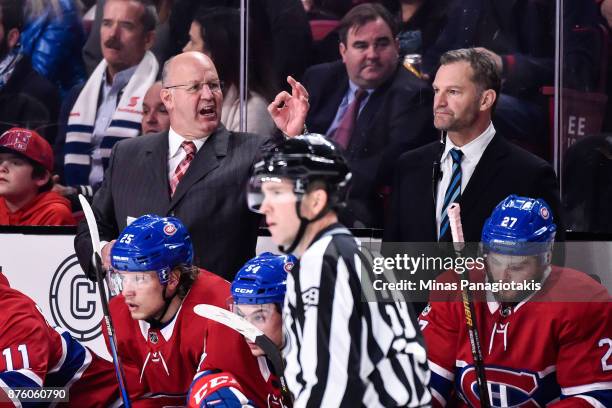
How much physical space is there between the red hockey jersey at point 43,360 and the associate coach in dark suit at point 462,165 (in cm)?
103

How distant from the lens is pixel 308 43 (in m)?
4.03

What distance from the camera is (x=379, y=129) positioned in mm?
3932

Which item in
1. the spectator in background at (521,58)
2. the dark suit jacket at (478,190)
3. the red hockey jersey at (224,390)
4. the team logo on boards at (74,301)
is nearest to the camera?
the red hockey jersey at (224,390)

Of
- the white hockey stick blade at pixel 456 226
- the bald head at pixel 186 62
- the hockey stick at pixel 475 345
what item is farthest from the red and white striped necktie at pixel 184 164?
the hockey stick at pixel 475 345

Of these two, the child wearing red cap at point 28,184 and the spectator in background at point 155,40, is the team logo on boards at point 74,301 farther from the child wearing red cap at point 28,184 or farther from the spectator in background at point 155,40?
the spectator in background at point 155,40

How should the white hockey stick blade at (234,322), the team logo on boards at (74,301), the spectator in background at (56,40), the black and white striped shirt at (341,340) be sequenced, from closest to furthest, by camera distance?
the black and white striped shirt at (341,340) < the white hockey stick blade at (234,322) < the team logo on boards at (74,301) < the spectator in background at (56,40)

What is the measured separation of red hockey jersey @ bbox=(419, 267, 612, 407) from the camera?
283cm

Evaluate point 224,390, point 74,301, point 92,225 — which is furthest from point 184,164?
point 224,390

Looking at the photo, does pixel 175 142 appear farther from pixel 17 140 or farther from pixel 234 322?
pixel 234 322

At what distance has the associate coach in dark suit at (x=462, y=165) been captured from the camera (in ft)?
11.4

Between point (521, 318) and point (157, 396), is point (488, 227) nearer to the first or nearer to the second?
point (521, 318)

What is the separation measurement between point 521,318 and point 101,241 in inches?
54.2

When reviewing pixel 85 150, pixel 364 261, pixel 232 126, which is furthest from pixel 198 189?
pixel 364 261

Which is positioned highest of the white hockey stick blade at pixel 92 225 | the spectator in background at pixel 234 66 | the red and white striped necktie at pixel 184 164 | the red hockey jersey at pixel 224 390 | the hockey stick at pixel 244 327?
the spectator in background at pixel 234 66
